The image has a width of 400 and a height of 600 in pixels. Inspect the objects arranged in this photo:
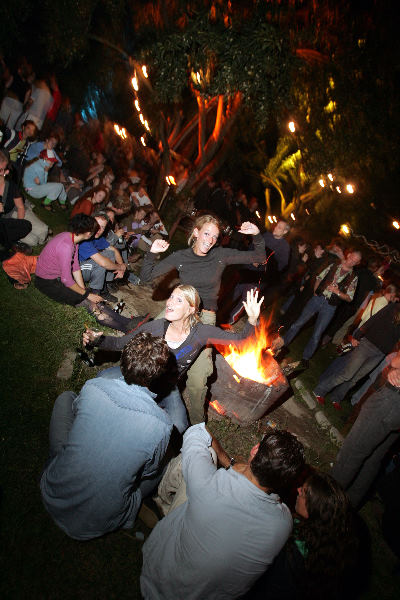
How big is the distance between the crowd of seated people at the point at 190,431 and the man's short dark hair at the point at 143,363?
12 mm

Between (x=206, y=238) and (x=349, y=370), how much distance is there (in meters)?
3.92

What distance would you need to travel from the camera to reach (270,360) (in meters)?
4.93

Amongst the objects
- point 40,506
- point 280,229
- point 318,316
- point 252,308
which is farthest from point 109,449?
point 318,316

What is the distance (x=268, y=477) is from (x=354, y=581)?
3.04 m

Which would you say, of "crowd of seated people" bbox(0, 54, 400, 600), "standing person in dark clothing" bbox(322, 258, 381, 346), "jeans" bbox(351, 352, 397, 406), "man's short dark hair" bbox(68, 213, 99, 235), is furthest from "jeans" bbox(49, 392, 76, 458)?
"standing person in dark clothing" bbox(322, 258, 381, 346)

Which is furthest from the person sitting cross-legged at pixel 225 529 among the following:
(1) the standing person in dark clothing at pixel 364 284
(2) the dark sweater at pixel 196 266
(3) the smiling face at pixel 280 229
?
(1) the standing person in dark clothing at pixel 364 284

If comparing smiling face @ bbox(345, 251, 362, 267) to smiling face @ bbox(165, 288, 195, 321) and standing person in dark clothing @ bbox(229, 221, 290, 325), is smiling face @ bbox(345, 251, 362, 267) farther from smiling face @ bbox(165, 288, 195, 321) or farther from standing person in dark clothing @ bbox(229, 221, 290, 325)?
smiling face @ bbox(165, 288, 195, 321)

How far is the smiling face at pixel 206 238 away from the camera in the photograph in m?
3.99

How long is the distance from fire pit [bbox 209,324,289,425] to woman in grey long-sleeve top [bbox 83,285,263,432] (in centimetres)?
91

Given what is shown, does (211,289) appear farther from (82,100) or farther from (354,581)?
(82,100)

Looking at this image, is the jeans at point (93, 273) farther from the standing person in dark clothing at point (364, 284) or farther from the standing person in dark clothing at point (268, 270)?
the standing person in dark clothing at point (364, 284)

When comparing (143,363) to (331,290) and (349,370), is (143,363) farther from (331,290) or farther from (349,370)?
(331,290)

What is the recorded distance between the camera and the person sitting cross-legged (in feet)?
5.77

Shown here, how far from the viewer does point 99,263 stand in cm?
548
